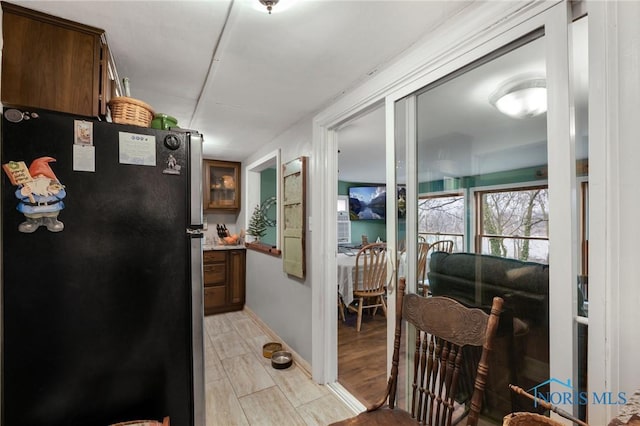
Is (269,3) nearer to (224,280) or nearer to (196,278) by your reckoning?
(196,278)

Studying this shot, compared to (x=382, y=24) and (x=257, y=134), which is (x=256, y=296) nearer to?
(x=257, y=134)

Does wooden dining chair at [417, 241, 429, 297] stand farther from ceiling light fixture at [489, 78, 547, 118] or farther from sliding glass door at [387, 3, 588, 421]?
ceiling light fixture at [489, 78, 547, 118]

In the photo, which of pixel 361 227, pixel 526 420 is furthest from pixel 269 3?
pixel 361 227

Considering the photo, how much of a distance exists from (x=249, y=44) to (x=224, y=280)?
3262 mm

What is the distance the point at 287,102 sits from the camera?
225 centimetres

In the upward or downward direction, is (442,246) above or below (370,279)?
above

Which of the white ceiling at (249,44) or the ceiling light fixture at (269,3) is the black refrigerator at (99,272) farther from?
the ceiling light fixture at (269,3)

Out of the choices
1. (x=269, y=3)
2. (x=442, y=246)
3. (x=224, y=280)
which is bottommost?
(x=224, y=280)

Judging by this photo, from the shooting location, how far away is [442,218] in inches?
56.3

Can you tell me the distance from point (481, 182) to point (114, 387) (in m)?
1.75

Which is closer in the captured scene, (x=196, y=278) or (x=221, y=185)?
(x=196, y=278)

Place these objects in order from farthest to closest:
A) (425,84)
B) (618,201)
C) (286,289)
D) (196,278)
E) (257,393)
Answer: (286,289)
(257,393)
(425,84)
(196,278)
(618,201)

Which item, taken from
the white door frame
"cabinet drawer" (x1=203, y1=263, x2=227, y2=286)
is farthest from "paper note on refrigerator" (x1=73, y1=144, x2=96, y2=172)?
"cabinet drawer" (x1=203, y1=263, x2=227, y2=286)

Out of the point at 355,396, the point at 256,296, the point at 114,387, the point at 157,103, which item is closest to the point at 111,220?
the point at 114,387
